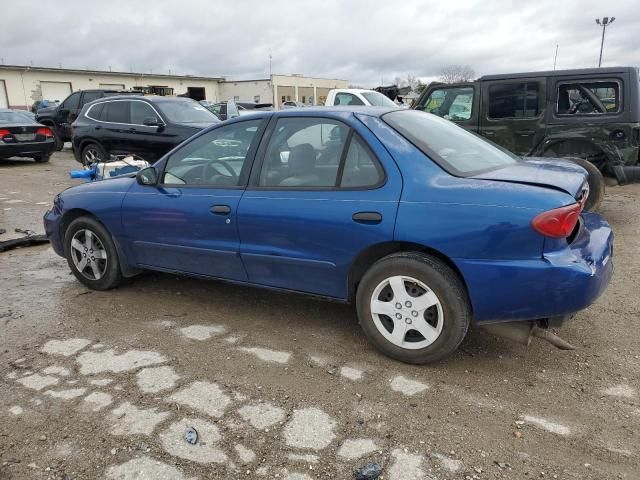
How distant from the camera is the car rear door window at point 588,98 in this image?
6633mm

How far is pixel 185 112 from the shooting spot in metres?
10.0

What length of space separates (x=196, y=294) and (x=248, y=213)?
130cm

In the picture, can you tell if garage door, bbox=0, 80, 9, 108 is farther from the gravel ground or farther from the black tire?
the black tire

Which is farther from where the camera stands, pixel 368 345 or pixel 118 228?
pixel 118 228

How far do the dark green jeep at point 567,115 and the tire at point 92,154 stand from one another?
23.4ft

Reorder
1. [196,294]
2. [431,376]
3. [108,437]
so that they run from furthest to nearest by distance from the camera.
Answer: [196,294]
[431,376]
[108,437]

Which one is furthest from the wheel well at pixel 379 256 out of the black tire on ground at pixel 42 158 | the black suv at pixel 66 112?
the black suv at pixel 66 112

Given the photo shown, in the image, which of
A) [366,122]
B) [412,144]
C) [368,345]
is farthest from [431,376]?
[366,122]

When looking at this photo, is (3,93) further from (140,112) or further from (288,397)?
(288,397)

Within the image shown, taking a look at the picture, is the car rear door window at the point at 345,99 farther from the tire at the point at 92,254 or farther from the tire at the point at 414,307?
the tire at the point at 414,307

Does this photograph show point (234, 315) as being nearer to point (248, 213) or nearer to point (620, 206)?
point (248, 213)

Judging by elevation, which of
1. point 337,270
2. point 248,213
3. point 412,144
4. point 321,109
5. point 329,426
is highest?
point 321,109

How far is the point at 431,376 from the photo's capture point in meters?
3.08

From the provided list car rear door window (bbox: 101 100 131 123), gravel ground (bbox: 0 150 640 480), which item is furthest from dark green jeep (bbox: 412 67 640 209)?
car rear door window (bbox: 101 100 131 123)
